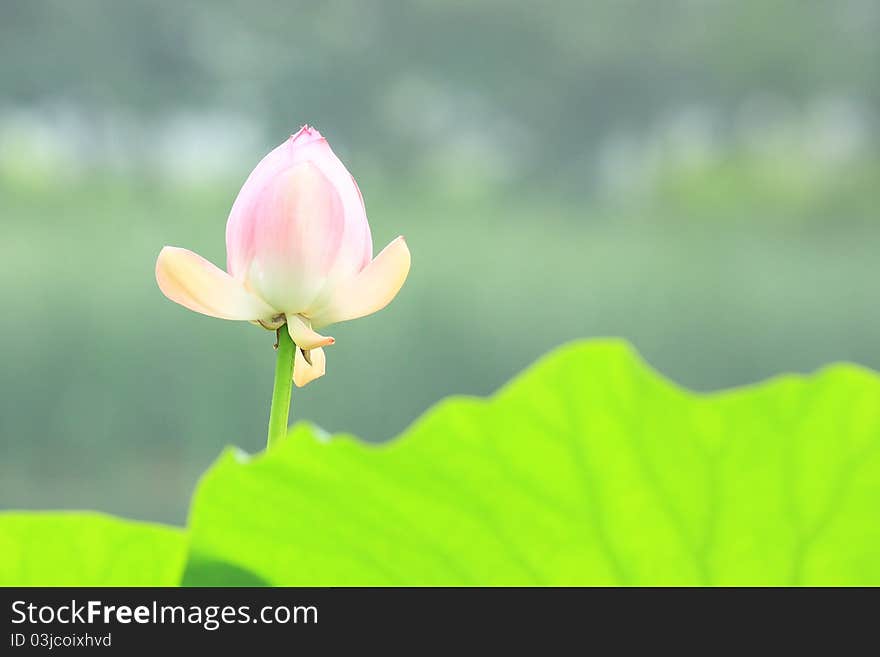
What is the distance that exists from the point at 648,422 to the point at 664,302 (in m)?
9.04

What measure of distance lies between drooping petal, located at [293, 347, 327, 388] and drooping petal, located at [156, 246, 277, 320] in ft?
0.06

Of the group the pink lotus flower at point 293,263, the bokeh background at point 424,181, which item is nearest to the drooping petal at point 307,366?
the pink lotus flower at point 293,263

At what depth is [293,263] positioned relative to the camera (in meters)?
0.21

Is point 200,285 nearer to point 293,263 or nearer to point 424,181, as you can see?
point 293,263

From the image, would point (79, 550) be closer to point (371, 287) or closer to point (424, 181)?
point (371, 287)

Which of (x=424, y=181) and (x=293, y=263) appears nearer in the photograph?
(x=293, y=263)

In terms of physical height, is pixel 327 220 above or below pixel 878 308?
below

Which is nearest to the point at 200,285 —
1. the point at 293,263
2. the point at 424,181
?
the point at 293,263

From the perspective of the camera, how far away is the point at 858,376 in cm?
15

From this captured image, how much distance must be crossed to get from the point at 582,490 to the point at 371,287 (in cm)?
7

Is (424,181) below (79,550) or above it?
above

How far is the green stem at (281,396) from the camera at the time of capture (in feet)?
0.64
